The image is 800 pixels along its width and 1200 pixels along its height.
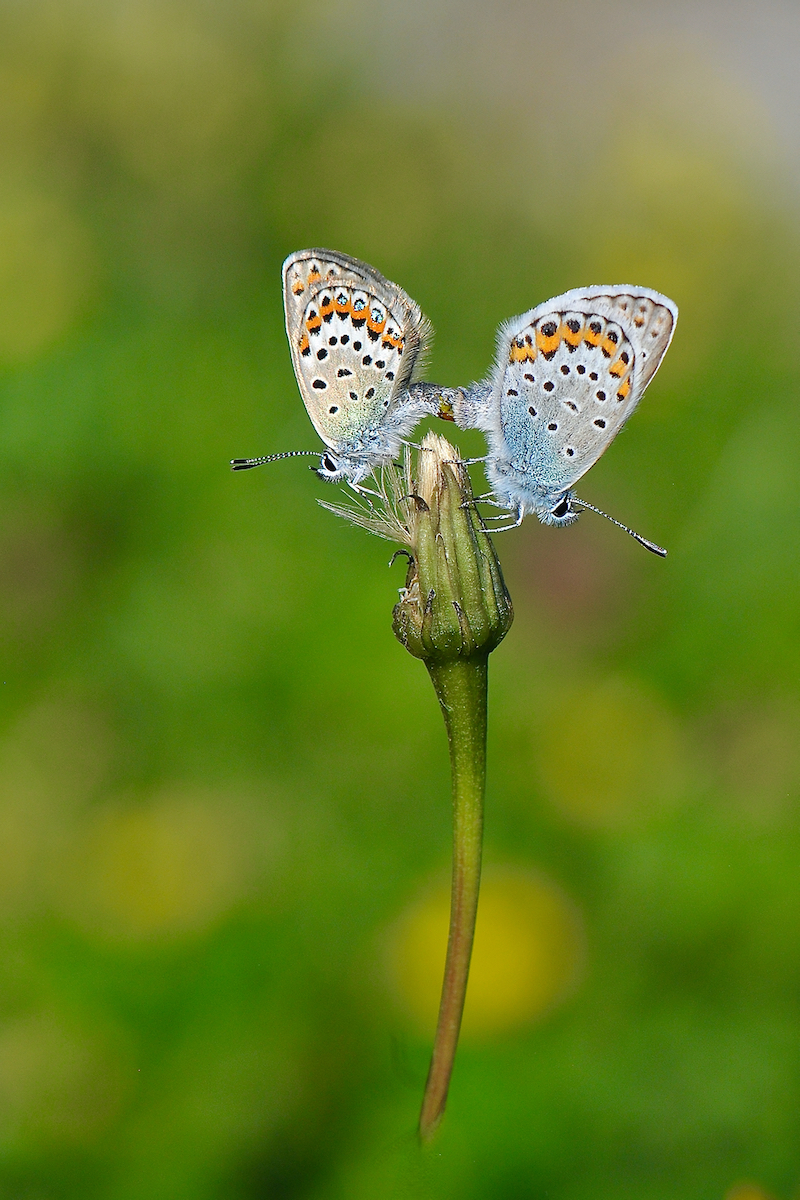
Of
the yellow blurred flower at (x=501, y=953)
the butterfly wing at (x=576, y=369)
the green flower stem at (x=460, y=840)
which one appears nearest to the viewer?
the green flower stem at (x=460, y=840)

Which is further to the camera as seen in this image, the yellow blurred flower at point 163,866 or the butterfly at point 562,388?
the yellow blurred flower at point 163,866

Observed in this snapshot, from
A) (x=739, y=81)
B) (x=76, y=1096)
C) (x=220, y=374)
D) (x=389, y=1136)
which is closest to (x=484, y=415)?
(x=389, y=1136)

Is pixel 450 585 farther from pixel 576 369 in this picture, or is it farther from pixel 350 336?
pixel 350 336

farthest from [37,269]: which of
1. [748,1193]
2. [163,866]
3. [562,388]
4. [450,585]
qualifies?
[748,1193]

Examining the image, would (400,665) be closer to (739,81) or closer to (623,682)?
(623,682)

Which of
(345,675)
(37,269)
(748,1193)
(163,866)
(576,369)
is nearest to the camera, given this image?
(748,1193)

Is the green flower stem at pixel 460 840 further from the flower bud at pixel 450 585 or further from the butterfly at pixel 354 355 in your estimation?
the butterfly at pixel 354 355

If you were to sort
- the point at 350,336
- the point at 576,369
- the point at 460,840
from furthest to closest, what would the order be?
the point at 350,336
the point at 576,369
the point at 460,840

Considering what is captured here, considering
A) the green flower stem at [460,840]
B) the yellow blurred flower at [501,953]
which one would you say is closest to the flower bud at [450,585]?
the green flower stem at [460,840]
